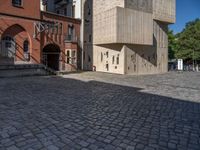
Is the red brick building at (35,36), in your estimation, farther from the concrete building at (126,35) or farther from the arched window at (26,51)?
the concrete building at (126,35)

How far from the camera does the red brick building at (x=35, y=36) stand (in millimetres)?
20172

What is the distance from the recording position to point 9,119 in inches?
235

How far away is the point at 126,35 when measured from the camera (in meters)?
20.8

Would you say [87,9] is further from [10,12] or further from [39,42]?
[10,12]

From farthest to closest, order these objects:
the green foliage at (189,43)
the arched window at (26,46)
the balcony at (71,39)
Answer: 1. the green foliage at (189,43)
2. the balcony at (71,39)
3. the arched window at (26,46)

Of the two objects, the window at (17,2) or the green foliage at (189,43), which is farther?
the green foliage at (189,43)

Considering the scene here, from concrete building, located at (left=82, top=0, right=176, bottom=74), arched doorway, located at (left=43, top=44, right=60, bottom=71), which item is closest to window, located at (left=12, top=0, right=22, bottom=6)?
arched doorway, located at (left=43, top=44, right=60, bottom=71)

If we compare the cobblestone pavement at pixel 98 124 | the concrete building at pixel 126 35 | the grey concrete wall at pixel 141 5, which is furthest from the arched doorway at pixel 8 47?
the cobblestone pavement at pixel 98 124

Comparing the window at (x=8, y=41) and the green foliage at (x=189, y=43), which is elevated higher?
the green foliage at (x=189, y=43)

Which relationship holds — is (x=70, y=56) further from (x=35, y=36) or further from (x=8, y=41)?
(x=8, y=41)

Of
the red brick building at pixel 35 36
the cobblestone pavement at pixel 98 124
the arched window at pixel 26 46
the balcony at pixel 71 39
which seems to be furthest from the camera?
the balcony at pixel 71 39

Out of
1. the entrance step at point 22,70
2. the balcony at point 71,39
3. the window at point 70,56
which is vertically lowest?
the entrance step at point 22,70

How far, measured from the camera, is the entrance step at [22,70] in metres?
18.0

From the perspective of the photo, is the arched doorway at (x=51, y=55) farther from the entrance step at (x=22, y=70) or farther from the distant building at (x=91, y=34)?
the entrance step at (x=22, y=70)
